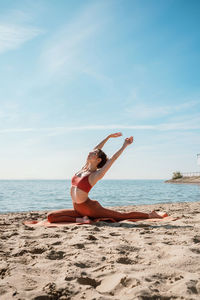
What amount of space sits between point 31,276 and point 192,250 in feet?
6.11

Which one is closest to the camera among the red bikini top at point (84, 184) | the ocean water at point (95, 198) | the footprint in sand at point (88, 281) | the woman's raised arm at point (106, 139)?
the footprint in sand at point (88, 281)

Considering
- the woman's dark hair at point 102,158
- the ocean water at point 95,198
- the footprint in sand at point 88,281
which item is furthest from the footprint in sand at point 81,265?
the ocean water at point 95,198

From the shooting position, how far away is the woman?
17.9 ft

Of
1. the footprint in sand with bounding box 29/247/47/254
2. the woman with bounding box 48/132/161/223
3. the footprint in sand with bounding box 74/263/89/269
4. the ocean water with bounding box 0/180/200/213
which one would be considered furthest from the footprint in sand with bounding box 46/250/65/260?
the ocean water with bounding box 0/180/200/213

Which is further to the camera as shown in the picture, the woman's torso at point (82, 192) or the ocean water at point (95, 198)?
the ocean water at point (95, 198)

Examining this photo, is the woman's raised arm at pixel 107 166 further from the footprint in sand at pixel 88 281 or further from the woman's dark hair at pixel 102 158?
the footprint in sand at pixel 88 281

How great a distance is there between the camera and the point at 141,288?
6.93 feet

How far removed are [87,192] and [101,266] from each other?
284 cm

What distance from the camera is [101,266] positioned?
2.67m

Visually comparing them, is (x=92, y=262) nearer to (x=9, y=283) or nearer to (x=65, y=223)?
(x=9, y=283)

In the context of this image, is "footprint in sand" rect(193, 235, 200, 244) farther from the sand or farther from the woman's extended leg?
the woman's extended leg

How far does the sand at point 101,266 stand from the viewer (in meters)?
2.11

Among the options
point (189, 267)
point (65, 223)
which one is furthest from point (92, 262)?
point (65, 223)

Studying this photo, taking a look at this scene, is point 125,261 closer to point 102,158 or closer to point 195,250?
point 195,250
